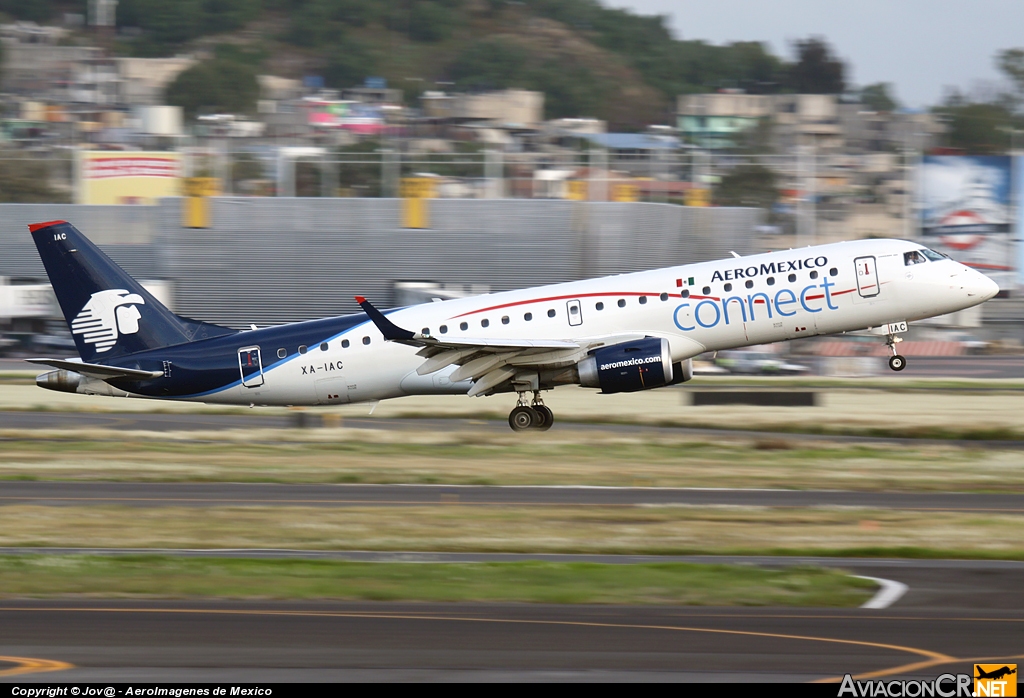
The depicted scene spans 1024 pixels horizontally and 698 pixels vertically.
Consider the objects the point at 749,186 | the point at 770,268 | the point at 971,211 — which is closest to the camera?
the point at 770,268

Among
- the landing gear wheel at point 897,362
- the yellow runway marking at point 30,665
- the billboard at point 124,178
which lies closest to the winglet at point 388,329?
the landing gear wheel at point 897,362

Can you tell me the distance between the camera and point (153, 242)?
78.2m

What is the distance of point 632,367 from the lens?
29859mm

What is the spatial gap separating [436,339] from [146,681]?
1904 centimetres

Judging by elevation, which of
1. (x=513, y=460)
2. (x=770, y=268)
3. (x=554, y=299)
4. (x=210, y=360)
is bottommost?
(x=513, y=460)

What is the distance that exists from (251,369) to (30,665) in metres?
20.8

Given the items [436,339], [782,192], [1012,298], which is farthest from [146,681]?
[782,192]

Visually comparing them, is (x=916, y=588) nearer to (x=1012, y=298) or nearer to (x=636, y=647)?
(x=636, y=647)

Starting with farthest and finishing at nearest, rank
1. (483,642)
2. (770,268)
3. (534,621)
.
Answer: (770,268) → (534,621) → (483,642)

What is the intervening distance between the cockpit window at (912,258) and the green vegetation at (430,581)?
51.4ft

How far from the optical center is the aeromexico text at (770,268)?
1202 inches

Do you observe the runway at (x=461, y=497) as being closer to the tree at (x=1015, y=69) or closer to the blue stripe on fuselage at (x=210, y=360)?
the blue stripe on fuselage at (x=210, y=360)

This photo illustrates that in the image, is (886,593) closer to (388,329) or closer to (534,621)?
(534,621)

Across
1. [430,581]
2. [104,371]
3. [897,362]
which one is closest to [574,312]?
[897,362]
